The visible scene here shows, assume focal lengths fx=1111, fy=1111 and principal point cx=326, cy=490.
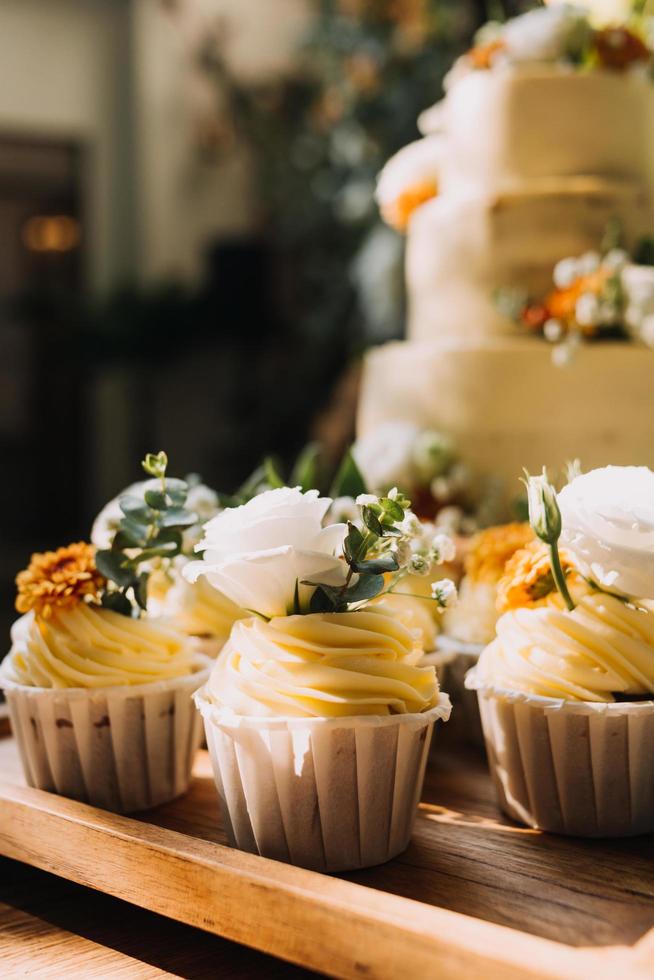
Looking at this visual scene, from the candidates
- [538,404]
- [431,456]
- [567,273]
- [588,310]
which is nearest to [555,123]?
[567,273]

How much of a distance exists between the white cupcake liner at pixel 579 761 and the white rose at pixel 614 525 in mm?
157

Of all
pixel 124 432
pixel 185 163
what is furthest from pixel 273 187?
pixel 124 432

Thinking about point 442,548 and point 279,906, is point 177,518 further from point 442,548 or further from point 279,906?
point 279,906

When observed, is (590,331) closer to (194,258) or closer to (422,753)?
(422,753)

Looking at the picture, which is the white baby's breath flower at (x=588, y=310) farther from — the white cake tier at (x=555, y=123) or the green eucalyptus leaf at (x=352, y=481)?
the green eucalyptus leaf at (x=352, y=481)

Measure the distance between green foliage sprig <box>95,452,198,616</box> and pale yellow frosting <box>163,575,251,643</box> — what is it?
0.71 feet

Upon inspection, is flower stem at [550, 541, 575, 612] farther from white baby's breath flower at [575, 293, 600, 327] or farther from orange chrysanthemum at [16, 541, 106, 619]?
white baby's breath flower at [575, 293, 600, 327]

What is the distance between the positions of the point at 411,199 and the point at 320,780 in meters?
1.77

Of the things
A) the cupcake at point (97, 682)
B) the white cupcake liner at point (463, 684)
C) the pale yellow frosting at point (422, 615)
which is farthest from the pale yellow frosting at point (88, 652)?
the white cupcake liner at point (463, 684)

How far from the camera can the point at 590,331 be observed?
2.27m

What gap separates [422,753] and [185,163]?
6.09m

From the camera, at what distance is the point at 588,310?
86.7 inches

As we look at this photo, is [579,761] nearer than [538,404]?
Yes

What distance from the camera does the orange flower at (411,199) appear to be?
264 centimetres
